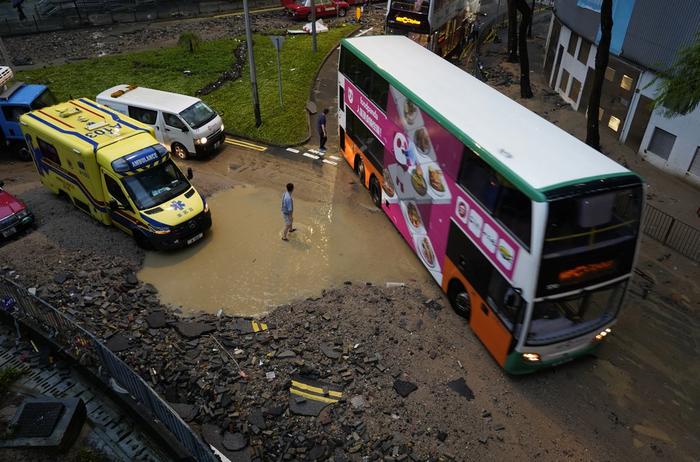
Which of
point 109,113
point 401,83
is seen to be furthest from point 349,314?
point 109,113

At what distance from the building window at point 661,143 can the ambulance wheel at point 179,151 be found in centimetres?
1830

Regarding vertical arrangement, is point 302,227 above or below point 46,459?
below

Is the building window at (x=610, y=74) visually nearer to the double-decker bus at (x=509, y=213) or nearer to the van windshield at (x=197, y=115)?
the double-decker bus at (x=509, y=213)

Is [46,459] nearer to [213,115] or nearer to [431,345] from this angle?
[431,345]

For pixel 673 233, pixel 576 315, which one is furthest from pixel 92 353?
pixel 673 233

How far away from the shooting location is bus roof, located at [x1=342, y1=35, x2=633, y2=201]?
877 cm

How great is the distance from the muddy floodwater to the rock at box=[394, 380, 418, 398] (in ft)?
11.4

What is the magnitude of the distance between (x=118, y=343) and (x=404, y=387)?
6.53 meters

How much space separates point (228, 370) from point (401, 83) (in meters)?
8.54

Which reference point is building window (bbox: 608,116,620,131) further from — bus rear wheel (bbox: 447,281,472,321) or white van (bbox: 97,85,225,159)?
white van (bbox: 97,85,225,159)

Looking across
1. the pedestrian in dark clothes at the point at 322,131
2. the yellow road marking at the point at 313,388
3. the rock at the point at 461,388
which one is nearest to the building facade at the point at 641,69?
the pedestrian in dark clothes at the point at 322,131

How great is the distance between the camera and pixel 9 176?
1822cm

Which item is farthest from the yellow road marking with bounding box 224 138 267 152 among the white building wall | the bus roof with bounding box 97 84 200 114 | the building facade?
the white building wall

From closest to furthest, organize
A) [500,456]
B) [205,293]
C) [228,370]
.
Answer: [500,456] < [228,370] < [205,293]
